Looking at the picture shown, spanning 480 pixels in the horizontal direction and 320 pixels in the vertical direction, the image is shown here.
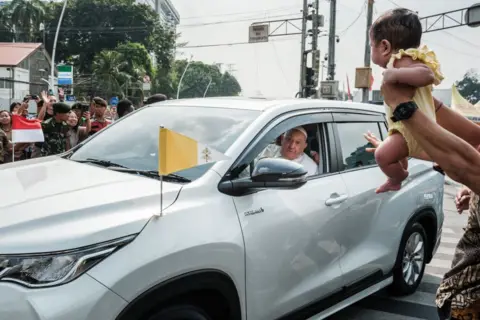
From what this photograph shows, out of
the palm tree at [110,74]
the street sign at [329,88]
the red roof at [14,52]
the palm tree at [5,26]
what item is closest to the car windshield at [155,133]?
the street sign at [329,88]

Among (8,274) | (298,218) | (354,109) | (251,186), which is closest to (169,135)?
(251,186)

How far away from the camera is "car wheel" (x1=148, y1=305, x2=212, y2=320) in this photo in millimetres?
2098

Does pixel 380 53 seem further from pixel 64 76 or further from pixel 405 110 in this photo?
pixel 64 76

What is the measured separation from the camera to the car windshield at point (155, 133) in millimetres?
2893

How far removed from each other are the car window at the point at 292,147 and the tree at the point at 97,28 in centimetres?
6184

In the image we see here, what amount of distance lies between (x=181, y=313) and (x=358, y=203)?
1742 millimetres

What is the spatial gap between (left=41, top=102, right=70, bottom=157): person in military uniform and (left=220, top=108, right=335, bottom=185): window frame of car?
11.8 feet

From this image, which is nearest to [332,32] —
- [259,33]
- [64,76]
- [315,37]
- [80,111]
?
[315,37]

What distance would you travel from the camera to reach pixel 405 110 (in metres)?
1.47

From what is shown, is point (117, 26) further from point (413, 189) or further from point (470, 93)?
point (470, 93)

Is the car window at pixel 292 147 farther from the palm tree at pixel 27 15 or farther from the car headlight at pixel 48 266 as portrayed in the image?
the palm tree at pixel 27 15

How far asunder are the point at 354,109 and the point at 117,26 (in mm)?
63921

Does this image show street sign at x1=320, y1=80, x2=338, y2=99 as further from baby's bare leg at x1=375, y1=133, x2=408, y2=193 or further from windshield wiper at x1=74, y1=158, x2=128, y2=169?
baby's bare leg at x1=375, y1=133, x2=408, y2=193

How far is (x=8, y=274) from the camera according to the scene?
1.81 metres
